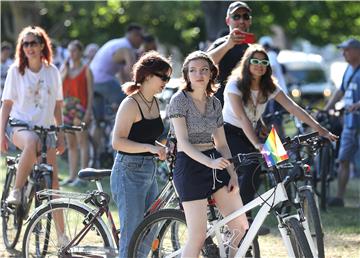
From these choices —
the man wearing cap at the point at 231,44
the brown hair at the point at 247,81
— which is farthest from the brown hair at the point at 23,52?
the brown hair at the point at 247,81

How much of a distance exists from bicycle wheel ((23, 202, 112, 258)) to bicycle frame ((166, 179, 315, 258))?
0.71 m

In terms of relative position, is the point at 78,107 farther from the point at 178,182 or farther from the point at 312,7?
the point at 312,7

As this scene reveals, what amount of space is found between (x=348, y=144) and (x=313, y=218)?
4.30 metres

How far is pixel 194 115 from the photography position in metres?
6.41

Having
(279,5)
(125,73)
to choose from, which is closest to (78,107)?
(125,73)

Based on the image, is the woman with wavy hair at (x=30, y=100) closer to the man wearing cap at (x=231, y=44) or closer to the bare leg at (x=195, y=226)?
the man wearing cap at (x=231, y=44)

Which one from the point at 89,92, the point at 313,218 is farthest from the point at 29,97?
the point at 89,92

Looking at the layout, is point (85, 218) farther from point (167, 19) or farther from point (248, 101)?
point (167, 19)

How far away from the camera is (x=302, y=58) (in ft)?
137

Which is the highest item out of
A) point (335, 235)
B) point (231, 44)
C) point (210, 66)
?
point (231, 44)

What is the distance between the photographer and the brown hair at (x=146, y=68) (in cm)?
670

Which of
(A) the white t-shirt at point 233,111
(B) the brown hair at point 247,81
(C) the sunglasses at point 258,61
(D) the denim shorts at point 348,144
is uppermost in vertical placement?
(C) the sunglasses at point 258,61

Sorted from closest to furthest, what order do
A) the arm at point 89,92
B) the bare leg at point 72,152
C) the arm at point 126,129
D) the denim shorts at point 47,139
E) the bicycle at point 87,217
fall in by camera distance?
the arm at point 126,129 → the bicycle at point 87,217 → the denim shorts at point 47,139 → the bare leg at point 72,152 → the arm at point 89,92

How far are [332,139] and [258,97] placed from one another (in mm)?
906
